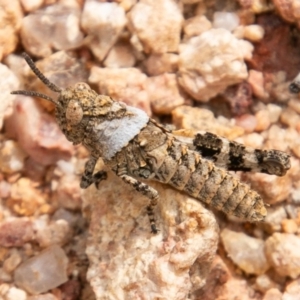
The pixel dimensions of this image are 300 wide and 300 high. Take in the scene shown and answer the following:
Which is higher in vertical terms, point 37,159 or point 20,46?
point 20,46

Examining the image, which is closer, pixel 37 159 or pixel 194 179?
pixel 194 179

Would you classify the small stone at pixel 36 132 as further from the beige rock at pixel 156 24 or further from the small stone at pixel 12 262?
the beige rock at pixel 156 24

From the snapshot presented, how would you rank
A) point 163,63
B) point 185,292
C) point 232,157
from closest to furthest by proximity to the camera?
point 185,292, point 232,157, point 163,63

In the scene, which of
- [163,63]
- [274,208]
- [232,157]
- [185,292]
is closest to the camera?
[185,292]

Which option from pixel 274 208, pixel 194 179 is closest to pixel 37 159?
pixel 194 179

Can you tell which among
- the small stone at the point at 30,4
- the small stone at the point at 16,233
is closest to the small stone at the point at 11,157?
the small stone at the point at 16,233

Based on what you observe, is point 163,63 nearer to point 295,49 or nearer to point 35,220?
point 295,49

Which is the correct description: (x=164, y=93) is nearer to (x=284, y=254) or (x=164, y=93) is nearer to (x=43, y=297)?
(x=284, y=254)
